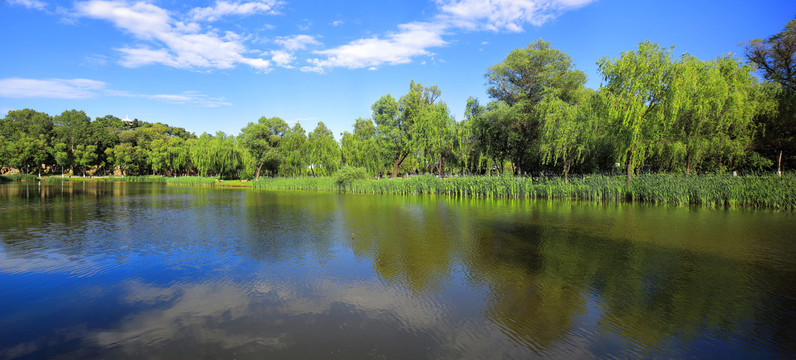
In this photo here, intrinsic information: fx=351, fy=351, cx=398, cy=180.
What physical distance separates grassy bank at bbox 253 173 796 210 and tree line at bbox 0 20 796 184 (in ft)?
8.66

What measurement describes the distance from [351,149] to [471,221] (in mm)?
38990

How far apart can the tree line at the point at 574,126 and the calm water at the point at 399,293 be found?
1414 centimetres

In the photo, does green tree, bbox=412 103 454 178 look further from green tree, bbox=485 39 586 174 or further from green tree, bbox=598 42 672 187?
green tree, bbox=598 42 672 187

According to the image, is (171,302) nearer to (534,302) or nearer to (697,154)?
(534,302)

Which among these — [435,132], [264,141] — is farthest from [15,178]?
[435,132]

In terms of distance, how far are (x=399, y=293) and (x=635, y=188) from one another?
24188 mm

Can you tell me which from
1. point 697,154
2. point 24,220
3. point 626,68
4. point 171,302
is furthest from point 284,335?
point 697,154

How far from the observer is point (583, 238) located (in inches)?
479

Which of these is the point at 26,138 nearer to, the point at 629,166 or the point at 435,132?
the point at 435,132

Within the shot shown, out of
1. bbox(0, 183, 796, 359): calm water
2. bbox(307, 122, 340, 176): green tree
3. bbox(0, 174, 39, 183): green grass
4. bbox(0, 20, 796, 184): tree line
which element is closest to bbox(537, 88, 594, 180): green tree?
bbox(0, 20, 796, 184): tree line

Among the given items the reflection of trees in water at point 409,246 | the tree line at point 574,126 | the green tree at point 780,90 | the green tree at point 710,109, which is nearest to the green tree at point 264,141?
the tree line at point 574,126

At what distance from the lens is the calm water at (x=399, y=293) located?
480 cm

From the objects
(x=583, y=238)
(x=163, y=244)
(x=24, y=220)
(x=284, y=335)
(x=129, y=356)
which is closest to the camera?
(x=129, y=356)

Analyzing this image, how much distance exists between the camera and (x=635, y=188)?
24.4 m
